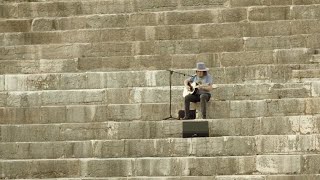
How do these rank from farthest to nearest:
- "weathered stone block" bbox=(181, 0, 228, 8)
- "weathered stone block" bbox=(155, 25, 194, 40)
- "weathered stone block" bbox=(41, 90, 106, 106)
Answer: "weathered stone block" bbox=(181, 0, 228, 8) < "weathered stone block" bbox=(155, 25, 194, 40) < "weathered stone block" bbox=(41, 90, 106, 106)

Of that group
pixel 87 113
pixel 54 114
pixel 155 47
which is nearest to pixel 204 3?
pixel 155 47

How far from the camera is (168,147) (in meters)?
14.1

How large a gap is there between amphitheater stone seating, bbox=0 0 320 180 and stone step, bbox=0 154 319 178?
15 mm

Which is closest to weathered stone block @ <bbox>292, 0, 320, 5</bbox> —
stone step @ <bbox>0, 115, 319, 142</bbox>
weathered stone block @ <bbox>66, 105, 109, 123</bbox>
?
stone step @ <bbox>0, 115, 319, 142</bbox>

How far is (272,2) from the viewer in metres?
18.8

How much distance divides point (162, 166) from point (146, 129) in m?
1.06

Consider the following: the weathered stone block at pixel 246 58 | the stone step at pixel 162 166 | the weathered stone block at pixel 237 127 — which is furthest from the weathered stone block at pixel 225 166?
the weathered stone block at pixel 246 58

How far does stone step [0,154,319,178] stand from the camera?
13.4m

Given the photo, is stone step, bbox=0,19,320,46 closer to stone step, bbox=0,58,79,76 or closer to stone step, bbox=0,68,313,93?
stone step, bbox=0,58,79,76

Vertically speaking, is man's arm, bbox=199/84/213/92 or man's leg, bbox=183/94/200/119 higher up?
man's arm, bbox=199/84/213/92

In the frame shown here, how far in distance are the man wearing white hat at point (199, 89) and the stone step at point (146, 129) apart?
421 mm

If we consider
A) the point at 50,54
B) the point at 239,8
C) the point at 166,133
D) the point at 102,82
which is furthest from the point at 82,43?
the point at 166,133

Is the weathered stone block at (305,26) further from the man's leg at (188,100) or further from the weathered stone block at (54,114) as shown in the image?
the weathered stone block at (54,114)

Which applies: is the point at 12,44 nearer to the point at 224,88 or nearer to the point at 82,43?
the point at 82,43
